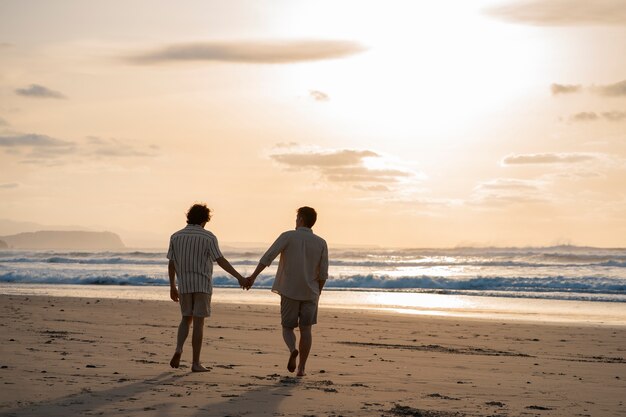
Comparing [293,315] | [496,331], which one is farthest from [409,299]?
[293,315]

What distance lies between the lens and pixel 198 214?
28.7 ft

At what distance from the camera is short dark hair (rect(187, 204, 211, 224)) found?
8750 mm

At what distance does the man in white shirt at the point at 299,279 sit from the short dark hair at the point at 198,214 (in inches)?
29.4

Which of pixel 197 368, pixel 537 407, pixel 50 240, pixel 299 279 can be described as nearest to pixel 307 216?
pixel 299 279

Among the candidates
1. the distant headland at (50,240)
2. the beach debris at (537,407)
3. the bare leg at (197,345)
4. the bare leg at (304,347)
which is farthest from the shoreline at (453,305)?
the distant headland at (50,240)

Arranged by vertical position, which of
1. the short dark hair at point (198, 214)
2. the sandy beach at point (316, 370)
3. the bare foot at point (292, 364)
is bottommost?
the sandy beach at point (316, 370)

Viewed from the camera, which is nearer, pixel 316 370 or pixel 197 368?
pixel 197 368

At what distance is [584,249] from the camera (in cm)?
6506

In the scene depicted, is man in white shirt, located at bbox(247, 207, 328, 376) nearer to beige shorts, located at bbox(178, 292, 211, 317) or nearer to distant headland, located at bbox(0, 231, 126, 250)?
beige shorts, located at bbox(178, 292, 211, 317)

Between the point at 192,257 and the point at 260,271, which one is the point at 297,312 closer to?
the point at 260,271

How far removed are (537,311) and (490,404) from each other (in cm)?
1423

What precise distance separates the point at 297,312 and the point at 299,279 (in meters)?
0.35

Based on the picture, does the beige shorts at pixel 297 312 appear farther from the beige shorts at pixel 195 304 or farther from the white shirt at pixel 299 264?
the beige shorts at pixel 195 304

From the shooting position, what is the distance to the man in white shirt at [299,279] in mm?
8672
